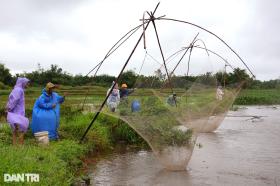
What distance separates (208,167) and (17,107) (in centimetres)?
377

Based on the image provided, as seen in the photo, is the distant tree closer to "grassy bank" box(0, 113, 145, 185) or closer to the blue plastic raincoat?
"grassy bank" box(0, 113, 145, 185)

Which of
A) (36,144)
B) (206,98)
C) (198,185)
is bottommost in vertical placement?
(198,185)

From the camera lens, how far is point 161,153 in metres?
7.60

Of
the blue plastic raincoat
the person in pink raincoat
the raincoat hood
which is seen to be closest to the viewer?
the person in pink raincoat

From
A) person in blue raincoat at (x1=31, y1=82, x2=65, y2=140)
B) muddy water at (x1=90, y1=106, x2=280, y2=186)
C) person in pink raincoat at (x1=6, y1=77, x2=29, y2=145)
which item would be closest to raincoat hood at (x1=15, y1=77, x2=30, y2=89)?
person in pink raincoat at (x1=6, y1=77, x2=29, y2=145)

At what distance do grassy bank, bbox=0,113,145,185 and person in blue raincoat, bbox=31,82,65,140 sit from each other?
280 millimetres

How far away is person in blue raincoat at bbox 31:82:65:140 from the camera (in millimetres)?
8406

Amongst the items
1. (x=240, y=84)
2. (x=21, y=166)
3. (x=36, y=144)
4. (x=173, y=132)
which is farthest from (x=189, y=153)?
(x=240, y=84)

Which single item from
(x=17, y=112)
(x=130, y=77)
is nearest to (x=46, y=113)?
(x=17, y=112)

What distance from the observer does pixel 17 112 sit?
790 cm

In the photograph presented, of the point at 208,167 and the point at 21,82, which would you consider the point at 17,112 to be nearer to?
the point at 21,82

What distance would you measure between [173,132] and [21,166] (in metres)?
2.98

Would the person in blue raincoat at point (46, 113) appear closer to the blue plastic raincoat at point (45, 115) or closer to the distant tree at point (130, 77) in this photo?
the blue plastic raincoat at point (45, 115)

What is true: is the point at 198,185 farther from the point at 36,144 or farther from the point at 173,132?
the point at 36,144
